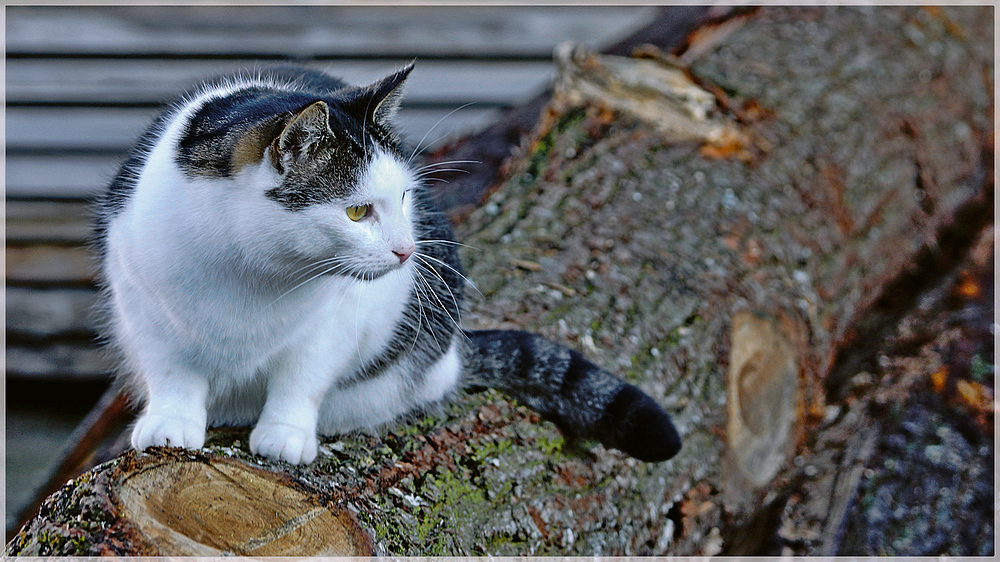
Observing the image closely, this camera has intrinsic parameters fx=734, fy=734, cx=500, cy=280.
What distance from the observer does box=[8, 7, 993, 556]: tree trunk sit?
118cm

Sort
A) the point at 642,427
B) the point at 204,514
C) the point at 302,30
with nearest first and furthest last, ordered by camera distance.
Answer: the point at 204,514
the point at 642,427
the point at 302,30

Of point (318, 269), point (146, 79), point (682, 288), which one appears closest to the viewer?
point (318, 269)

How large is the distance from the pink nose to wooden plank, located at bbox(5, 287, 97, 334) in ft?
9.54

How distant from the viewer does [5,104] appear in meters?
3.36

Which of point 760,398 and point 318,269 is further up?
point 318,269

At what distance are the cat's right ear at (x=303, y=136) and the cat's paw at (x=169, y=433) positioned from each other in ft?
1.54

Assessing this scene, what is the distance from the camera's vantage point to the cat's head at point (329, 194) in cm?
115

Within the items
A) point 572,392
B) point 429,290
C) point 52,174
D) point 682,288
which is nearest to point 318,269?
point 429,290

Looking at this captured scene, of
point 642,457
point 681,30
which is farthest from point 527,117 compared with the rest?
point 642,457

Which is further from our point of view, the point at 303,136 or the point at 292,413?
the point at 292,413

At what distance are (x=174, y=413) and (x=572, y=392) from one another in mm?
769

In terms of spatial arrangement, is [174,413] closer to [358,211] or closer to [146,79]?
[358,211]

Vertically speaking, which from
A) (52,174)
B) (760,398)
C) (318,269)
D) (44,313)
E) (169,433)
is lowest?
(44,313)

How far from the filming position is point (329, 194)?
3.85 ft
